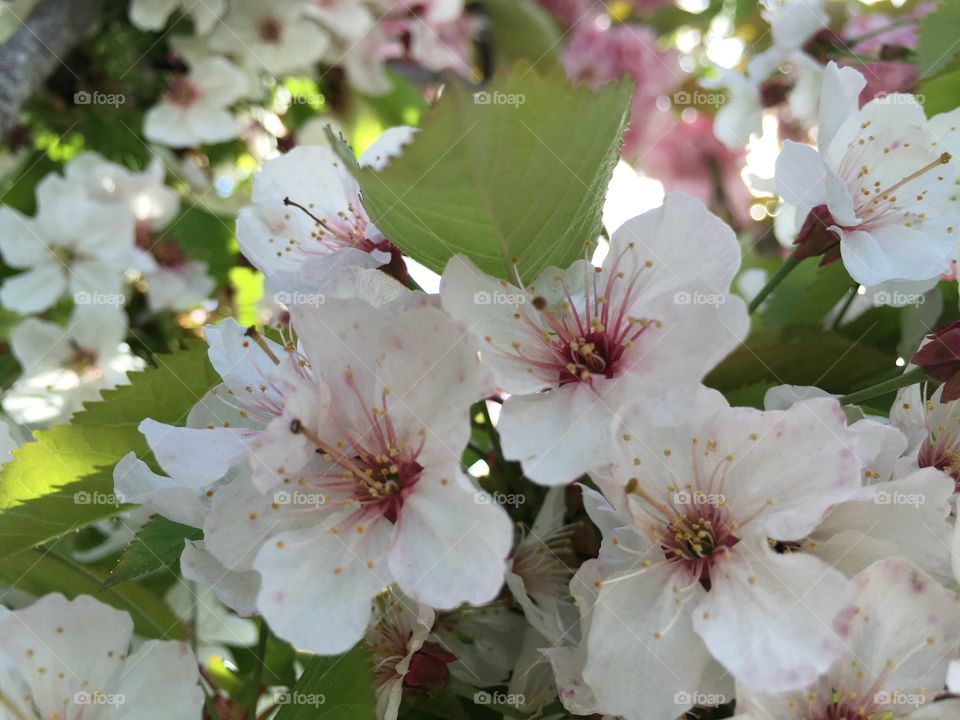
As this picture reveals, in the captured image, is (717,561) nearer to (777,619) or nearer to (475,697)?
(777,619)

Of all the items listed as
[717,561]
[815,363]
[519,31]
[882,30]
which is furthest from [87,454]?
[519,31]

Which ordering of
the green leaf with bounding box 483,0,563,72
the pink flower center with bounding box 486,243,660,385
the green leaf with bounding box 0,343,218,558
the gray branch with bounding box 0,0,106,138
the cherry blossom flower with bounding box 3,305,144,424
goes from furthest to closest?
the green leaf with bounding box 483,0,563,72 → the cherry blossom flower with bounding box 3,305,144,424 → the gray branch with bounding box 0,0,106,138 → the green leaf with bounding box 0,343,218,558 → the pink flower center with bounding box 486,243,660,385

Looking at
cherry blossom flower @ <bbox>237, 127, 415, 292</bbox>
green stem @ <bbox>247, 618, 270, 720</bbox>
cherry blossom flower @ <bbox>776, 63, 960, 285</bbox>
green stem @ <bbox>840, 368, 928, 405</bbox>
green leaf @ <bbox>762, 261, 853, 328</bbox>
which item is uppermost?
cherry blossom flower @ <bbox>237, 127, 415, 292</bbox>

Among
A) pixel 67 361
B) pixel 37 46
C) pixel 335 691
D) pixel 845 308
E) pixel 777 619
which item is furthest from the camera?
pixel 67 361

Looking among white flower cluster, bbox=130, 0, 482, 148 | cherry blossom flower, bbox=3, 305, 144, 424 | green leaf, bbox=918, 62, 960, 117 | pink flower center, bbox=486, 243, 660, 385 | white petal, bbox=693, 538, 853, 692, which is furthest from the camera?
white flower cluster, bbox=130, 0, 482, 148

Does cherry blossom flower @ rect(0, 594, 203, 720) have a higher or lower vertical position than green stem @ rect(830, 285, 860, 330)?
higher

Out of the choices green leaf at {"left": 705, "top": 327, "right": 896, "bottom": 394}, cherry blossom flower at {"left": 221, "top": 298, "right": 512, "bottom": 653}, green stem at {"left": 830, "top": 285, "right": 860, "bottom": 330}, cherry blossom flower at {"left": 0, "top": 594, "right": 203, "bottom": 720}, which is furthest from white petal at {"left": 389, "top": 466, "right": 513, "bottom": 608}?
green stem at {"left": 830, "top": 285, "right": 860, "bottom": 330}

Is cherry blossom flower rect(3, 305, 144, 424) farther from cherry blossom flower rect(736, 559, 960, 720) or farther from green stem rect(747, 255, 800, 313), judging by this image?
cherry blossom flower rect(736, 559, 960, 720)
